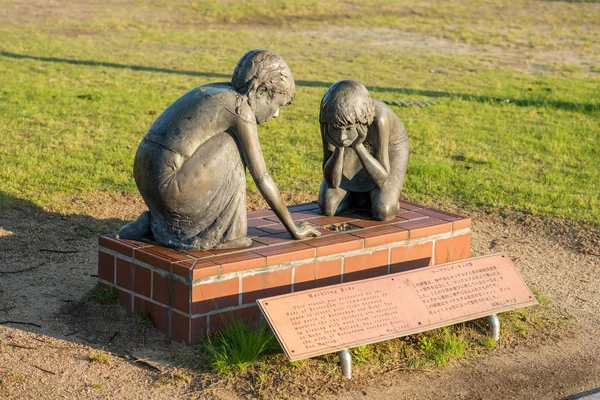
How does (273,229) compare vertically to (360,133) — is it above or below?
below

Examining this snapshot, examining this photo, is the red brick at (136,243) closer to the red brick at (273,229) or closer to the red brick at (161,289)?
the red brick at (161,289)

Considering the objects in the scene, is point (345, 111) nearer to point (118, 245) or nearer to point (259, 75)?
point (259, 75)

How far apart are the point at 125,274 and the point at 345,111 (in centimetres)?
157

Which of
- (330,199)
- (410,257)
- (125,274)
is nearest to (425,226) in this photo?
(410,257)

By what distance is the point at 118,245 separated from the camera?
529cm

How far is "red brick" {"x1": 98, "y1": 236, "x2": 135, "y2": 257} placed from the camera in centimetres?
522

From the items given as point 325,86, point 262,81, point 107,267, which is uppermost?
point 262,81

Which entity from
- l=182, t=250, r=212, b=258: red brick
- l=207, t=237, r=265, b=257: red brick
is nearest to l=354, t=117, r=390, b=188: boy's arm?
l=207, t=237, r=265, b=257: red brick

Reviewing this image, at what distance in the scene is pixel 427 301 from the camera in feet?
16.8

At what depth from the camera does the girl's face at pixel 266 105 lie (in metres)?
5.13

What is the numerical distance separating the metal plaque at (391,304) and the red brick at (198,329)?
47cm

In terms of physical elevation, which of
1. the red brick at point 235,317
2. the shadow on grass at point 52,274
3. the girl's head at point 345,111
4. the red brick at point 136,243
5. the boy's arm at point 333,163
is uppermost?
the girl's head at point 345,111

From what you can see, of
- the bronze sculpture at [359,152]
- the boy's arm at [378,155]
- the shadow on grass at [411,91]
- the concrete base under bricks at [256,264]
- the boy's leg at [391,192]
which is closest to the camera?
the concrete base under bricks at [256,264]

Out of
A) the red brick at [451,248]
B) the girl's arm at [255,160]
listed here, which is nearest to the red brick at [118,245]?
the girl's arm at [255,160]
